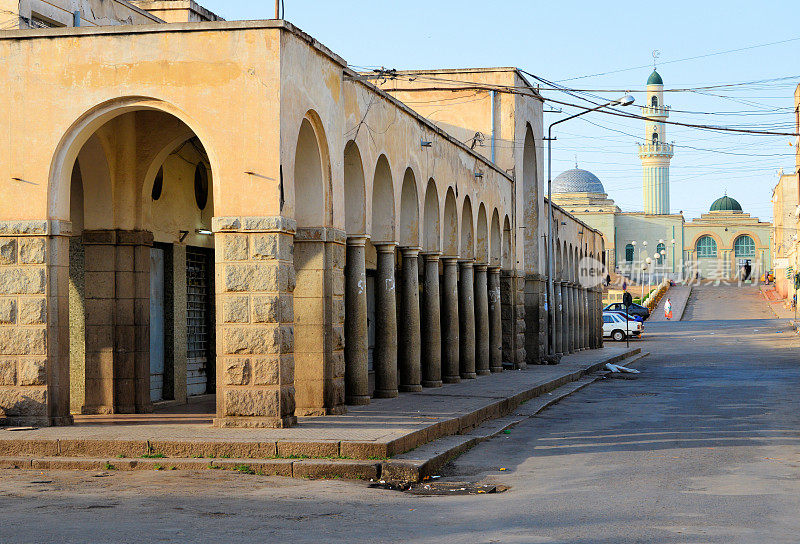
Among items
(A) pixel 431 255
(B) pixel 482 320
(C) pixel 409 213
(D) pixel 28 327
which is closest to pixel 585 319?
(B) pixel 482 320

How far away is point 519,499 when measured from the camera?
9.09 m

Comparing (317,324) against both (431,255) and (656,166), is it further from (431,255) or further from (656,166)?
(656,166)

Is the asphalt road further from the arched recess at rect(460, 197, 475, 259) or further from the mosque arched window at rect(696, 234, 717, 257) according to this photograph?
the mosque arched window at rect(696, 234, 717, 257)

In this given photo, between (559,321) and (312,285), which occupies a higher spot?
(312,285)

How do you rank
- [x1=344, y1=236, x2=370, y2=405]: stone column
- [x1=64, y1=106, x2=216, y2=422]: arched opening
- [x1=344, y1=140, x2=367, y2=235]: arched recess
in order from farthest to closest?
[x1=344, y1=140, x2=367, y2=235]: arched recess < [x1=344, y1=236, x2=370, y2=405]: stone column < [x1=64, y1=106, x2=216, y2=422]: arched opening

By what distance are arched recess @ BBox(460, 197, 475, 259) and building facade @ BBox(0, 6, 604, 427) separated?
3.69 m

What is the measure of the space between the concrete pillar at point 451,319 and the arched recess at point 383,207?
469 centimetres

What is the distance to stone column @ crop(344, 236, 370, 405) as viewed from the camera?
617 inches

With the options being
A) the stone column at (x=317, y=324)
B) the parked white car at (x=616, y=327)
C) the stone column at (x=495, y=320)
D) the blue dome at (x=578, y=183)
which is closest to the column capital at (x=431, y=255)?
the stone column at (x=495, y=320)

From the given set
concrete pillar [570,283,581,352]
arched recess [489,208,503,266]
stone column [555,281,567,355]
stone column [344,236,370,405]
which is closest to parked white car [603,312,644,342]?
concrete pillar [570,283,581,352]

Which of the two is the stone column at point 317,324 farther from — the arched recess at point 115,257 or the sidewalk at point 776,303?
the sidewalk at point 776,303

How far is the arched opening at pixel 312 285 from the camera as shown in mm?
13859

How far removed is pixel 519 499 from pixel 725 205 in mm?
117756

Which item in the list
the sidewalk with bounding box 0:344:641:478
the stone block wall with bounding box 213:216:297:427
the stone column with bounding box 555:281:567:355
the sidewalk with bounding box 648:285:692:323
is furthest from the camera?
the sidewalk with bounding box 648:285:692:323
